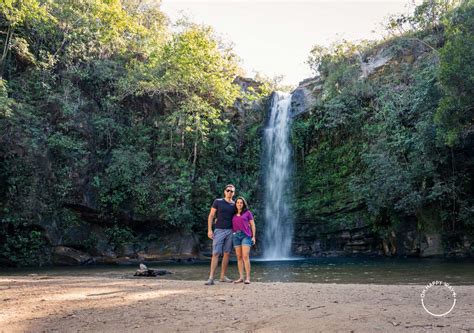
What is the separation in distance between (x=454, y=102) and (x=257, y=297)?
37.0 ft

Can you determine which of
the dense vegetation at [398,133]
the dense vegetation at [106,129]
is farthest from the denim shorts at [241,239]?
the dense vegetation at [106,129]

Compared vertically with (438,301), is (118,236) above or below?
above

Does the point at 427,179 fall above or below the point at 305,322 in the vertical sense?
above

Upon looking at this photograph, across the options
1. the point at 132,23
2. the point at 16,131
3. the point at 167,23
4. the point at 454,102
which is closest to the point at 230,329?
the point at 454,102

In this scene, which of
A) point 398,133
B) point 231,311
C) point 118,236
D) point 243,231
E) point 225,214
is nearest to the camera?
point 231,311

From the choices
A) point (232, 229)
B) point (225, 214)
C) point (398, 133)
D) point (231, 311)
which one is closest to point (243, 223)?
point (232, 229)

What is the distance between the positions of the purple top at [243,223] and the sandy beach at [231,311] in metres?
1.62

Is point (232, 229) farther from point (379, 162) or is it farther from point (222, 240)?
point (379, 162)

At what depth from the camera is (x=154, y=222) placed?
62.3 feet

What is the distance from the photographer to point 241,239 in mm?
7621

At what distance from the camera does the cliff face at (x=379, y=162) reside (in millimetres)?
15727

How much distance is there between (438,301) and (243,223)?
12.4ft

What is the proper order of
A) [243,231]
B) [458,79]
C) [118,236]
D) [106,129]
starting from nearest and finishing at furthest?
[243,231] < [458,79] < [118,236] < [106,129]

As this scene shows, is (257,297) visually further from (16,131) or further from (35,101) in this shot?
(35,101)
